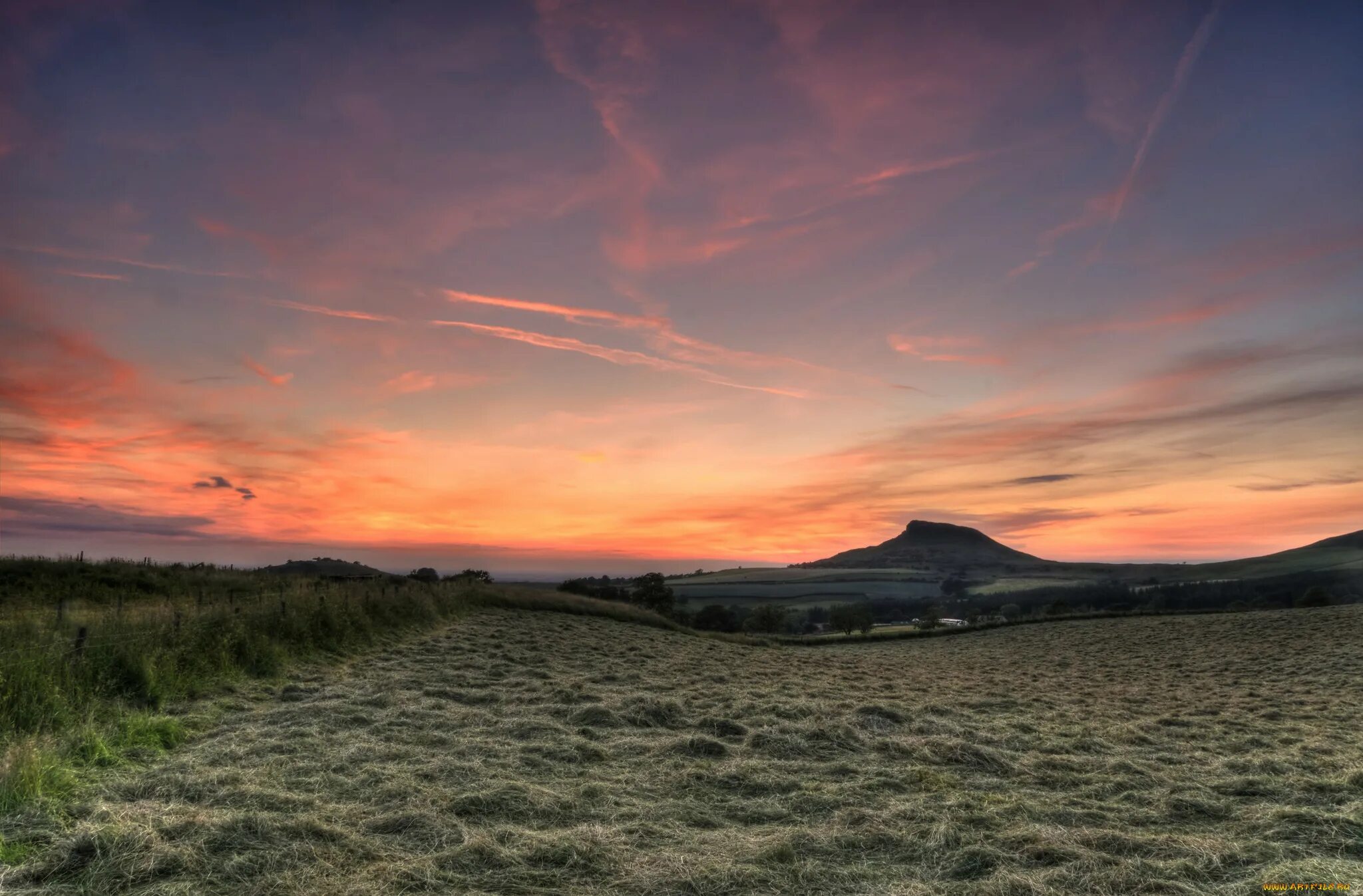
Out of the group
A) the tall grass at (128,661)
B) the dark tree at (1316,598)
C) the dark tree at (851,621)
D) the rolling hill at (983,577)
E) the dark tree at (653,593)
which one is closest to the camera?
the tall grass at (128,661)

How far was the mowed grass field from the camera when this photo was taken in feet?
17.1

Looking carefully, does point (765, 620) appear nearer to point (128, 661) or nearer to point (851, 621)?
point (851, 621)

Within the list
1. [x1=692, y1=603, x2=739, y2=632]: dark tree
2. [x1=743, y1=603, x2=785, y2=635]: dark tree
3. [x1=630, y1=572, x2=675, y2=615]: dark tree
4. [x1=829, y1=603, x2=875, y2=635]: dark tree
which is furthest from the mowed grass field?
[x1=743, y1=603, x2=785, y2=635]: dark tree

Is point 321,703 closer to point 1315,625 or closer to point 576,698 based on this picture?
point 576,698

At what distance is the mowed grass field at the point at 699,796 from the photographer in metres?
5.21

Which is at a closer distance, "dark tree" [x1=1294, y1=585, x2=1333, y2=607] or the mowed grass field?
the mowed grass field

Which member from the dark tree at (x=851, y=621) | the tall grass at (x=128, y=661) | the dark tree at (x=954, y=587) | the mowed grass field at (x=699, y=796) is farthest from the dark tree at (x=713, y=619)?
the dark tree at (x=954, y=587)

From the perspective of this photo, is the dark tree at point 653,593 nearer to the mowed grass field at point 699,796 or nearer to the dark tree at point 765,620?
the dark tree at point 765,620

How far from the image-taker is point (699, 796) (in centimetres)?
739

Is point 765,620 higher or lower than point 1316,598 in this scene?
lower

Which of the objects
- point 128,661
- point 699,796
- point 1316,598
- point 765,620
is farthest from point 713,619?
point 699,796

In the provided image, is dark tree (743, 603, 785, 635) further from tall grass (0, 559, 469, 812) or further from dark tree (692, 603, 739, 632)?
tall grass (0, 559, 469, 812)

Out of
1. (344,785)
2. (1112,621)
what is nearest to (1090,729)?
(344,785)

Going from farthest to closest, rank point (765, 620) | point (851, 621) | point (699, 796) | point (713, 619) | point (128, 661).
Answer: point (765, 620) → point (713, 619) → point (851, 621) → point (128, 661) → point (699, 796)
